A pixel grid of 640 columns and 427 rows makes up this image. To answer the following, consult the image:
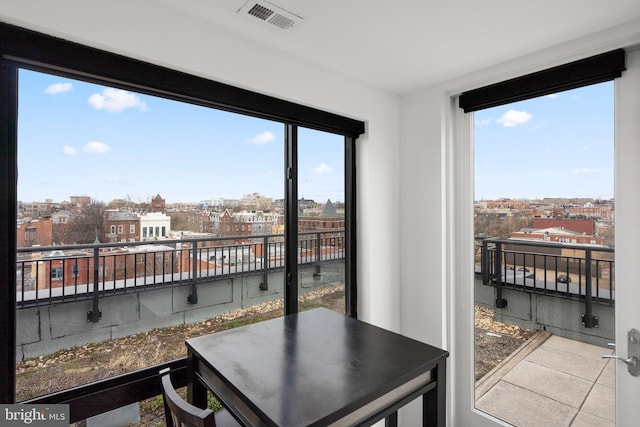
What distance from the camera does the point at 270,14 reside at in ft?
5.15

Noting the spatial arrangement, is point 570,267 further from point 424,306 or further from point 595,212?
point 424,306

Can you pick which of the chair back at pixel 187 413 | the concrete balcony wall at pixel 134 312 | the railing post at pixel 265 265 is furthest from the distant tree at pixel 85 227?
the railing post at pixel 265 265

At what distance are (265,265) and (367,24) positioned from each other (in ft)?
4.93

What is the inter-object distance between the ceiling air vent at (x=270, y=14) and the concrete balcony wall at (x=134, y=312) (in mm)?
1433

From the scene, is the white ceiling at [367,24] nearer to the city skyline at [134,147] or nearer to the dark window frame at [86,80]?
the dark window frame at [86,80]

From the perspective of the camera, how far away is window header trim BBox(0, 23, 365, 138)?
126 cm

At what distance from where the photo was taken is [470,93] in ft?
7.53

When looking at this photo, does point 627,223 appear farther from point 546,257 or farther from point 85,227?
point 85,227

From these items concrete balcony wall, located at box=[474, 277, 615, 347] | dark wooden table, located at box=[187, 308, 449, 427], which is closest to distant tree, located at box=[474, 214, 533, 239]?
concrete balcony wall, located at box=[474, 277, 615, 347]

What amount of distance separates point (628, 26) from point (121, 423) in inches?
124

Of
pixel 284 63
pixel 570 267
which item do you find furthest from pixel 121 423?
pixel 570 267

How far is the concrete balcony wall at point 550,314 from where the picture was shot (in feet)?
6.01

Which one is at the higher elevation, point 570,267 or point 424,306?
point 570,267

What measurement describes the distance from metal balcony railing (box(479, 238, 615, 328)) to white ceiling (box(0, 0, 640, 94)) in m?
1.21
